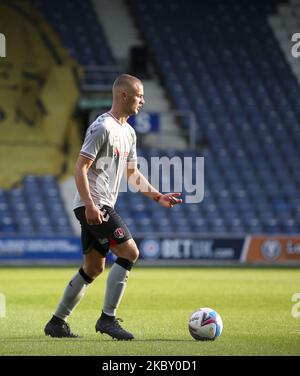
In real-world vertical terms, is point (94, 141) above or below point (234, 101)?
below

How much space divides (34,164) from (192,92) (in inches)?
234

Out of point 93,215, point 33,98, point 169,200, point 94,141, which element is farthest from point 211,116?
point 93,215

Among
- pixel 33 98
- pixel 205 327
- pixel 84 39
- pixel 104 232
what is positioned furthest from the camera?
pixel 84 39

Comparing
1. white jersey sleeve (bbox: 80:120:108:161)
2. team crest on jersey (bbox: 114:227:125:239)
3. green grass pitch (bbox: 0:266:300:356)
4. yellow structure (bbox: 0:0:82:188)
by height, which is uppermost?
yellow structure (bbox: 0:0:82:188)

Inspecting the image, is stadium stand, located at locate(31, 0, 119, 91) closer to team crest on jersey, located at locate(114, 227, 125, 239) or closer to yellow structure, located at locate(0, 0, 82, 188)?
yellow structure, located at locate(0, 0, 82, 188)

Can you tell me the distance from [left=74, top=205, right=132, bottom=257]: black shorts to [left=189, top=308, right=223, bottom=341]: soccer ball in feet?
3.24

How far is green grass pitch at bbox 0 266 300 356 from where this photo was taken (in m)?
8.18

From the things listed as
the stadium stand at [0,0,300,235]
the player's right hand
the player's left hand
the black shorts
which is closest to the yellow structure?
the stadium stand at [0,0,300,235]

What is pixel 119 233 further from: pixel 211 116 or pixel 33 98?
pixel 211 116

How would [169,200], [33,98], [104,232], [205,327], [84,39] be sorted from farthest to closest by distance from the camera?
[84,39] → [33,98] → [169,200] → [205,327] → [104,232]

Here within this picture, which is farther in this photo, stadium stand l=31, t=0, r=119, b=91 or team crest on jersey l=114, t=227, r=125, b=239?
stadium stand l=31, t=0, r=119, b=91

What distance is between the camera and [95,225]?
8641 mm

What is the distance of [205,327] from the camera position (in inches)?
345

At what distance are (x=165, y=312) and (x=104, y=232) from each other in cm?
364
